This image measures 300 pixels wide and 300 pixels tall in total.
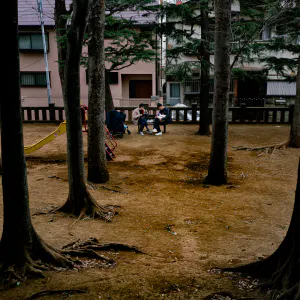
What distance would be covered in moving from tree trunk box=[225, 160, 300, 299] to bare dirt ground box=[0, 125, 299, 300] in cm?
38

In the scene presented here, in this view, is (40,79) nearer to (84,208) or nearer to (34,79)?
(34,79)

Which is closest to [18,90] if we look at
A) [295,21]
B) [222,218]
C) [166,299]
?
[166,299]

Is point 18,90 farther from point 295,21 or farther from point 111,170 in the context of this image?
point 295,21

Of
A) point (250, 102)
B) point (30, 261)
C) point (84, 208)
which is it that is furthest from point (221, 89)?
point (250, 102)

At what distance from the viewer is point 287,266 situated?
383cm

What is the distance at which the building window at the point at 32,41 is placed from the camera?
1049 inches

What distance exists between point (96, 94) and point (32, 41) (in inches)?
793

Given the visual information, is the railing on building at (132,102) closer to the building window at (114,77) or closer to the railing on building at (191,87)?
the building window at (114,77)

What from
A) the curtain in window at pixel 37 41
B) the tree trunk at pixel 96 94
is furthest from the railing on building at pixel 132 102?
the tree trunk at pixel 96 94

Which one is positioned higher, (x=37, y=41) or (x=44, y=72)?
(x=37, y=41)

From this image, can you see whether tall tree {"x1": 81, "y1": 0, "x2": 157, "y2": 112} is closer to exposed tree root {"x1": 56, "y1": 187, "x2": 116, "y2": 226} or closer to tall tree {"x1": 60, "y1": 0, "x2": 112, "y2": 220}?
tall tree {"x1": 60, "y1": 0, "x2": 112, "y2": 220}

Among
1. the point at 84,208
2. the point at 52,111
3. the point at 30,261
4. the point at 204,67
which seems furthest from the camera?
the point at 52,111

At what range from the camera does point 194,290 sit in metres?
4.15

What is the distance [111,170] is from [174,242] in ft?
17.5
